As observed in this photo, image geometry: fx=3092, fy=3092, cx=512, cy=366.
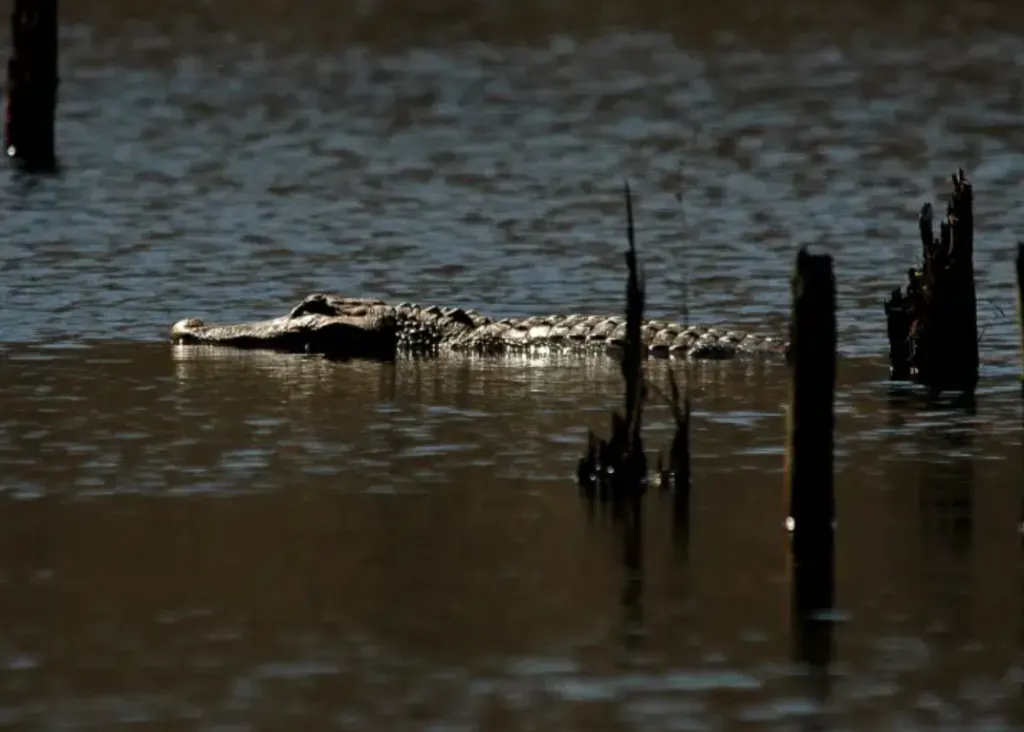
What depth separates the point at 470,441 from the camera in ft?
61.3

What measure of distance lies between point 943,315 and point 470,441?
426 centimetres

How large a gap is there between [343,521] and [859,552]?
8.92 ft

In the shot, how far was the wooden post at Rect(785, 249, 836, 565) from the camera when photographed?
14.5m

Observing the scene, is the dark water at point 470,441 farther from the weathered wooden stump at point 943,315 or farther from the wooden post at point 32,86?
the wooden post at point 32,86

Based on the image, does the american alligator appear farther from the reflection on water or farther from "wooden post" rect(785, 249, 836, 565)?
"wooden post" rect(785, 249, 836, 565)

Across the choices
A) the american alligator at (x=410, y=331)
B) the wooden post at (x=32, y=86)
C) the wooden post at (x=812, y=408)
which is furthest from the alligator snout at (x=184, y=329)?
the wooden post at (x=32, y=86)

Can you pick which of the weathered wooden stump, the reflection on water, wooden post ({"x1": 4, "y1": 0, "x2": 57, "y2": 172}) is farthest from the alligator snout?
wooden post ({"x1": 4, "y1": 0, "x2": 57, "y2": 172})

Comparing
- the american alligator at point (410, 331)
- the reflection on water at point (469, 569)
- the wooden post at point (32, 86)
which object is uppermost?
the wooden post at point (32, 86)

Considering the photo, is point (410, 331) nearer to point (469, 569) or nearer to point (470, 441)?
point (470, 441)

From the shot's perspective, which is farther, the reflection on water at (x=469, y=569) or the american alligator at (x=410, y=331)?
the american alligator at (x=410, y=331)

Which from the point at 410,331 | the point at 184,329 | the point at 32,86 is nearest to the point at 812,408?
the point at 410,331

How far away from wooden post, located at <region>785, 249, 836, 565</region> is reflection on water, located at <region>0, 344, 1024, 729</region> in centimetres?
25

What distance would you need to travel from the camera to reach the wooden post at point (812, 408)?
14477 millimetres

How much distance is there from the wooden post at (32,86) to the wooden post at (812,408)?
23.4 metres
